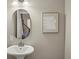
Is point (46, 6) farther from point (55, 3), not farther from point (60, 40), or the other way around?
point (60, 40)

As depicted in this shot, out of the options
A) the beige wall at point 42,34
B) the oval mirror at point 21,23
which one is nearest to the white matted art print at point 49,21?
the beige wall at point 42,34

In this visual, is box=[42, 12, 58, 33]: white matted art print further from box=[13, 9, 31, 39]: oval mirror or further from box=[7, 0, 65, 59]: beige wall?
box=[13, 9, 31, 39]: oval mirror

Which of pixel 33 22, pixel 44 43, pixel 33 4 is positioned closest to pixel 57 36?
pixel 44 43

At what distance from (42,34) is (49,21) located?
1.18 feet

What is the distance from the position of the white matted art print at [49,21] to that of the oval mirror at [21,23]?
36cm

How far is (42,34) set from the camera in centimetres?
259

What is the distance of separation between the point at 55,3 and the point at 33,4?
535 millimetres

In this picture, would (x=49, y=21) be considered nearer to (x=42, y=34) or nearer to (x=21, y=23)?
(x=42, y=34)

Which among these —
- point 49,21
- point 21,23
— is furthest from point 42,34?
point 21,23

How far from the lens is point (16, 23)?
8.45 feet

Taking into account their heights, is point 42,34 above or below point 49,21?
below

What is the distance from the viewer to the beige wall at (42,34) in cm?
257

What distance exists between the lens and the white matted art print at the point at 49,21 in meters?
2.58

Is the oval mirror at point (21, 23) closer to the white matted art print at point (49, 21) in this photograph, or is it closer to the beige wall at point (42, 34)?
the beige wall at point (42, 34)
